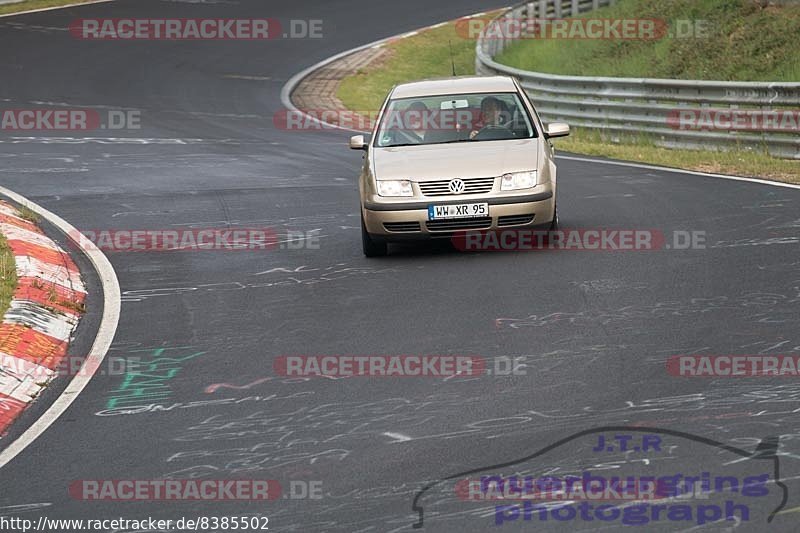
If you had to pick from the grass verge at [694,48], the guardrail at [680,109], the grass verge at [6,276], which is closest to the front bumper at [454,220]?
the grass verge at [6,276]

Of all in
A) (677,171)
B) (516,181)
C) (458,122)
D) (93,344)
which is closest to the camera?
(93,344)

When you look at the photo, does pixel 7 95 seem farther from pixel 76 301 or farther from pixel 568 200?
pixel 76 301

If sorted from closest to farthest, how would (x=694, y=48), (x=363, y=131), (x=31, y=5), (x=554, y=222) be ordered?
(x=554, y=222) → (x=363, y=131) → (x=694, y=48) → (x=31, y=5)

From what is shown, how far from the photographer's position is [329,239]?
1339cm

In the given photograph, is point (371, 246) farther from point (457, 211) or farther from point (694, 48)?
point (694, 48)

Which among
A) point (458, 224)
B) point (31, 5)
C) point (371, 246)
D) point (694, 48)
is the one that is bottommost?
point (371, 246)

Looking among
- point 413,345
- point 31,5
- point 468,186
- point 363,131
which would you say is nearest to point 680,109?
point 363,131

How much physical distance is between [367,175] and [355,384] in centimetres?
457

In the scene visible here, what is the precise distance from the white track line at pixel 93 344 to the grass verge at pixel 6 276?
727 millimetres

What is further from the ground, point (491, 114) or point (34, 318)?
point (491, 114)

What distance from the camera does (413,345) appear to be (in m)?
8.84

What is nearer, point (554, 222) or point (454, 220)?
point (454, 220)

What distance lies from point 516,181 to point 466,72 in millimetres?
23822

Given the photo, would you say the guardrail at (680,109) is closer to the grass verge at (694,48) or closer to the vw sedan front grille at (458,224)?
the grass verge at (694,48)
